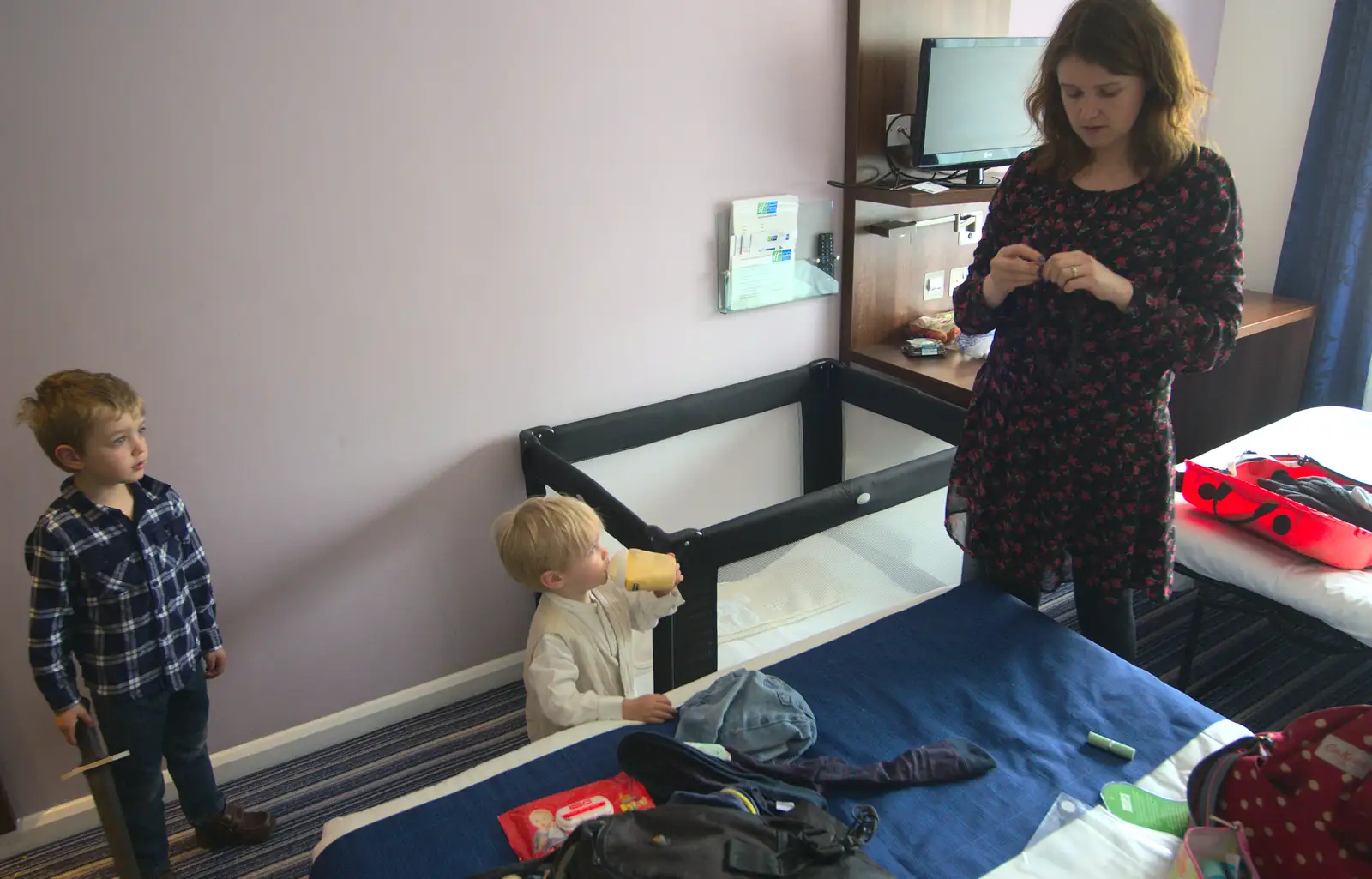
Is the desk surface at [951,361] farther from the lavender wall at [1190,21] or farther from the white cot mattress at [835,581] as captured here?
the lavender wall at [1190,21]

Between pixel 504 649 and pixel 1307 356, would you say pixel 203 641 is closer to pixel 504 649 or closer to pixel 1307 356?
pixel 504 649

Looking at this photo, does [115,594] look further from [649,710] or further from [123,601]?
[649,710]

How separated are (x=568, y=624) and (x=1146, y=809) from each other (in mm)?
893

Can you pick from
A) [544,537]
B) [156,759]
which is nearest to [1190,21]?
[544,537]

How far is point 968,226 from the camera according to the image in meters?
2.64

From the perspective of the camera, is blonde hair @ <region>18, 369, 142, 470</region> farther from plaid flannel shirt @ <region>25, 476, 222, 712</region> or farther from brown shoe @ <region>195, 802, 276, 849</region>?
brown shoe @ <region>195, 802, 276, 849</region>

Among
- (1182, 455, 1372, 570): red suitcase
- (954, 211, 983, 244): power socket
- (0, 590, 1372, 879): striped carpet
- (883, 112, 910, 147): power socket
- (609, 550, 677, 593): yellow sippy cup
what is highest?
(883, 112, 910, 147): power socket

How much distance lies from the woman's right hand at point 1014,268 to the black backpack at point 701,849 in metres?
0.87

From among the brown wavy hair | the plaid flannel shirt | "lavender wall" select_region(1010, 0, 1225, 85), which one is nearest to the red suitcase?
the brown wavy hair

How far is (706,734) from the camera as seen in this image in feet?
4.45

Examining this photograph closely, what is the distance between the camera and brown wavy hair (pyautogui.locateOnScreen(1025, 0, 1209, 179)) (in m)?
1.29

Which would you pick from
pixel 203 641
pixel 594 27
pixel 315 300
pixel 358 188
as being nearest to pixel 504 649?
pixel 203 641

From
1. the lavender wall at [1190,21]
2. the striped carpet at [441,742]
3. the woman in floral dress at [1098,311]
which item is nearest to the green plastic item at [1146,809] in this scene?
the woman in floral dress at [1098,311]

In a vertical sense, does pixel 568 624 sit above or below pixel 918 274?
below
